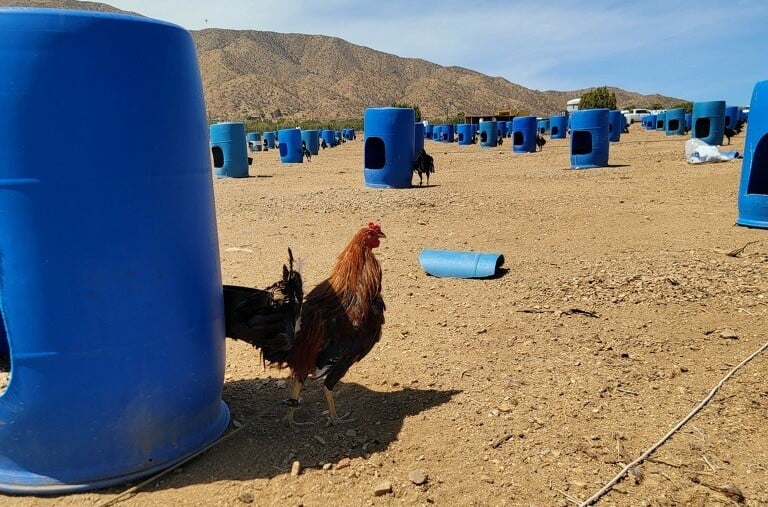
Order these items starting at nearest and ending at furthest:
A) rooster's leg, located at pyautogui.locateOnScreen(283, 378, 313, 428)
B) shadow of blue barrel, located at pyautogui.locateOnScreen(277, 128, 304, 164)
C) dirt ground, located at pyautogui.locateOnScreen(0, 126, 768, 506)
Answer: 1. dirt ground, located at pyautogui.locateOnScreen(0, 126, 768, 506)
2. rooster's leg, located at pyautogui.locateOnScreen(283, 378, 313, 428)
3. shadow of blue barrel, located at pyautogui.locateOnScreen(277, 128, 304, 164)

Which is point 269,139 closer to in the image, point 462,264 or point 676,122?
point 676,122

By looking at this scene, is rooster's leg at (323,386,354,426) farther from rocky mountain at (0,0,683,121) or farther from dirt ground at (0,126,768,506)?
rocky mountain at (0,0,683,121)

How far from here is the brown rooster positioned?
11.5 feet

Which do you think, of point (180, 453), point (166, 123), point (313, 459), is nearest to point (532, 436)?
point (313, 459)

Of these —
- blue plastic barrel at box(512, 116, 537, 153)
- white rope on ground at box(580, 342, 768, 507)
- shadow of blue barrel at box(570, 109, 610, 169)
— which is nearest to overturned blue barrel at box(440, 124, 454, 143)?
blue plastic barrel at box(512, 116, 537, 153)

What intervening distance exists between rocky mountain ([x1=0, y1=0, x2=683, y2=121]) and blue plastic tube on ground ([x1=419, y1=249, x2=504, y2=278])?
82.7 metres

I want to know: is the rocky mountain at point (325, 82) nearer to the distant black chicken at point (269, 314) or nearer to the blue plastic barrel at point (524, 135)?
the blue plastic barrel at point (524, 135)

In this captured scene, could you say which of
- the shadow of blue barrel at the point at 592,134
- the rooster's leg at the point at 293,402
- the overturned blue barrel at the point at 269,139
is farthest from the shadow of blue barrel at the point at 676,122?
the rooster's leg at the point at 293,402

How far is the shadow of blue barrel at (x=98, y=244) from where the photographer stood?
8.44 ft

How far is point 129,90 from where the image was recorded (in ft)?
8.82

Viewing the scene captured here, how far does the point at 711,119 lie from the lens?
84.4 feet

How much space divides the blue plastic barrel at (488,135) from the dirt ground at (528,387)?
26.6 metres

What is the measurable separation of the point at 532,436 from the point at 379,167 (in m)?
13.1

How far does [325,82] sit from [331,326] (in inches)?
4735
